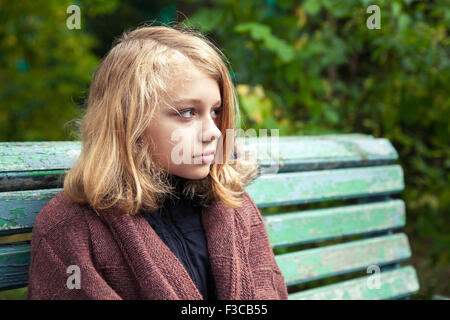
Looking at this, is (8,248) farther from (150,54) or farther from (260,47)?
(260,47)

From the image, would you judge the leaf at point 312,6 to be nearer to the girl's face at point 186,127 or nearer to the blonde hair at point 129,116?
the blonde hair at point 129,116

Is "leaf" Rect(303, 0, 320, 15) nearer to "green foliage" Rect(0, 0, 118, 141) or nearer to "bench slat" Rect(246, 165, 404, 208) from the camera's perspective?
"bench slat" Rect(246, 165, 404, 208)

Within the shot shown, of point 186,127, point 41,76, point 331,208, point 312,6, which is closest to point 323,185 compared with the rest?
point 331,208

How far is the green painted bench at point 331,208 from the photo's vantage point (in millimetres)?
2104

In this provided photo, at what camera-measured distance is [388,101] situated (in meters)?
3.92

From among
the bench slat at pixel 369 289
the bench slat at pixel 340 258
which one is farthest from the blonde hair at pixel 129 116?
the bench slat at pixel 369 289

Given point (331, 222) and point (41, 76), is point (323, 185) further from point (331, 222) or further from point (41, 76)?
point (41, 76)

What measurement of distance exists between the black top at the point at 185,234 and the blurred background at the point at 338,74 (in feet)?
2.63

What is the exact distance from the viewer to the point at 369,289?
236cm

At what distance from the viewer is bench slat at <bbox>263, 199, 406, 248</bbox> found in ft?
7.01

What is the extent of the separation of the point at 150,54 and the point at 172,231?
521 mm

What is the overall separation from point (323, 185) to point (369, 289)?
0.51 metres

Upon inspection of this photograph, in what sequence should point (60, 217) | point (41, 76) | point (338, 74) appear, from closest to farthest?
point (60, 217) → point (338, 74) → point (41, 76)

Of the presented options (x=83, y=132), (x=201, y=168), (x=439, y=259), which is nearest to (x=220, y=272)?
(x=201, y=168)
